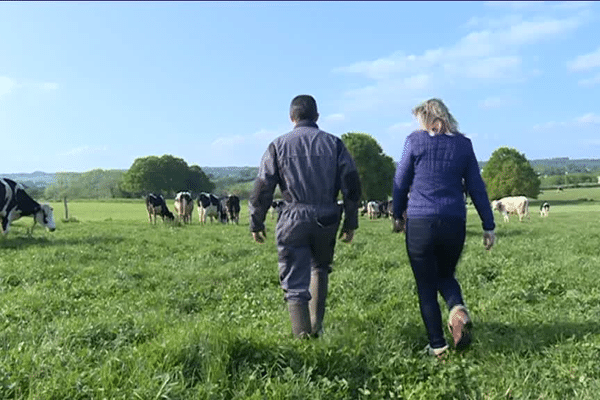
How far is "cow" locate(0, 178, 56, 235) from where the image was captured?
55.3 feet

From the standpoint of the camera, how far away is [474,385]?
12.3 ft

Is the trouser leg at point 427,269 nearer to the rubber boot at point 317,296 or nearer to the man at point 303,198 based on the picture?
the man at point 303,198

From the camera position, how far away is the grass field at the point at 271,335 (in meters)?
3.50

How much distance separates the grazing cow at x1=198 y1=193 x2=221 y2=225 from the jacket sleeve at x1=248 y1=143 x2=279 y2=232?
28688 mm

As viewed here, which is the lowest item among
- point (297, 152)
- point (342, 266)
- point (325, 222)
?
point (342, 266)

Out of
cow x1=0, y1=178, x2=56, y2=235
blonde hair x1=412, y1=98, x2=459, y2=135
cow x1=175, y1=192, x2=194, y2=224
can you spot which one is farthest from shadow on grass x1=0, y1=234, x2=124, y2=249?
cow x1=175, y1=192, x2=194, y2=224

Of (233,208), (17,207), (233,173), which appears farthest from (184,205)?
(233,173)

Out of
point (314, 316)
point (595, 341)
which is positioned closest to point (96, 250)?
point (314, 316)

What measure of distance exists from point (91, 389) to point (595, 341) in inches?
171

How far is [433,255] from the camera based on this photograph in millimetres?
4465

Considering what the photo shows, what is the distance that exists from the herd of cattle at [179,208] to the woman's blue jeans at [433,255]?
1.31m

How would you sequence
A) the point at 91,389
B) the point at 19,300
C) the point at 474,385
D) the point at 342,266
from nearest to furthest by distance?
the point at 91,389 → the point at 474,385 → the point at 19,300 → the point at 342,266

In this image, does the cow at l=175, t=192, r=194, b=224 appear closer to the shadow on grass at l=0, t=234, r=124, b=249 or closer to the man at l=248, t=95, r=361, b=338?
the shadow on grass at l=0, t=234, r=124, b=249

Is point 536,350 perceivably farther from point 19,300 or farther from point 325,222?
point 19,300
